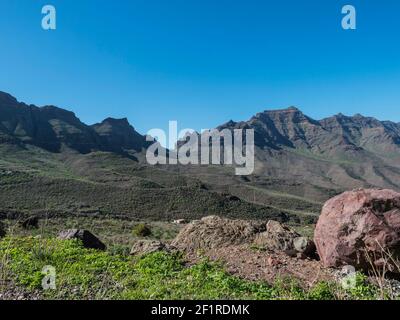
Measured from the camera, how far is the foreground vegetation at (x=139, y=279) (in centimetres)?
818

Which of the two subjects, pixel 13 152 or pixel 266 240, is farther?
pixel 13 152

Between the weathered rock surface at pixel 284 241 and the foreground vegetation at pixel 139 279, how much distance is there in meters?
2.41

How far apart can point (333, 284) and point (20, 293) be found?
6.17 metres

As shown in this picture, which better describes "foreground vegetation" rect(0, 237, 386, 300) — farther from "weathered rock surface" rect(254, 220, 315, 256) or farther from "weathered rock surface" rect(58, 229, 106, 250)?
"weathered rock surface" rect(254, 220, 315, 256)

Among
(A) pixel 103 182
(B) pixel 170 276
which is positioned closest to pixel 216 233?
(B) pixel 170 276

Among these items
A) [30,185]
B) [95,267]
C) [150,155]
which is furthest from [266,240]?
[150,155]

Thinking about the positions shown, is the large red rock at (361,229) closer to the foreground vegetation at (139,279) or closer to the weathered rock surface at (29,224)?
the foreground vegetation at (139,279)

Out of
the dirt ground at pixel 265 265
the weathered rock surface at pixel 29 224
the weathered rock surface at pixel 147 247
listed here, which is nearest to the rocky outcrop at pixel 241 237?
A: the dirt ground at pixel 265 265

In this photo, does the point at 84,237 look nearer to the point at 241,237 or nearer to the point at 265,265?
the point at 241,237

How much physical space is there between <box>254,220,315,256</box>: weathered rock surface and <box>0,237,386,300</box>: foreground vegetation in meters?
2.41
